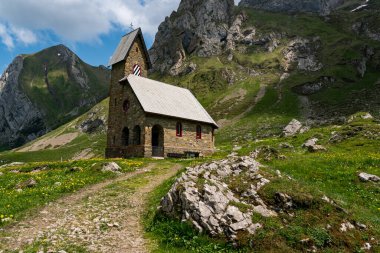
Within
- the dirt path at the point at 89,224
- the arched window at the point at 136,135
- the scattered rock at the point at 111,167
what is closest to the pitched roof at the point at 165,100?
the arched window at the point at 136,135

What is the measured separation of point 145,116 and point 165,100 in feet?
24.1

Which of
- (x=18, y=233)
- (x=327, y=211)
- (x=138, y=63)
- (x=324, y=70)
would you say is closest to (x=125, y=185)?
(x=18, y=233)

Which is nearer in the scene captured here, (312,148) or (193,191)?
(193,191)

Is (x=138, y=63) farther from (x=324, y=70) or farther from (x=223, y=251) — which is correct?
(x=324, y=70)

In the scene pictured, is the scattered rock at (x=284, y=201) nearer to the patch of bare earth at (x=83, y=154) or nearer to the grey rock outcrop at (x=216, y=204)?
the grey rock outcrop at (x=216, y=204)

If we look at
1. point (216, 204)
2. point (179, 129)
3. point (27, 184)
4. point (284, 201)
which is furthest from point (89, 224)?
point (179, 129)

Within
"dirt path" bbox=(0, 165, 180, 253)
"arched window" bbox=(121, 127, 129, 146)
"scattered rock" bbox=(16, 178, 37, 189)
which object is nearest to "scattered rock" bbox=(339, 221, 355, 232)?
"dirt path" bbox=(0, 165, 180, 253)

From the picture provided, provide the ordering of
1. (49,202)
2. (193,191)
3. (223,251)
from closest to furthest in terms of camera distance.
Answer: (223,251) → (193,191) → (49,202)

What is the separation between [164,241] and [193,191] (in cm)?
268

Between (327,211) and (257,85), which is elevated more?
(257,85)

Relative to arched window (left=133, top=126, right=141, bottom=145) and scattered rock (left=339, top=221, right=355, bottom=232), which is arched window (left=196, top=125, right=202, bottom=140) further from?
scattered rock (left=339, top=221, right=355, bottom=232)

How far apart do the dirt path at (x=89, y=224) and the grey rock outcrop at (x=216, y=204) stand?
89.2 inches

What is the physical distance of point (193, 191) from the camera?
16.1 m

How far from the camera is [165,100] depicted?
A: 56281mm
